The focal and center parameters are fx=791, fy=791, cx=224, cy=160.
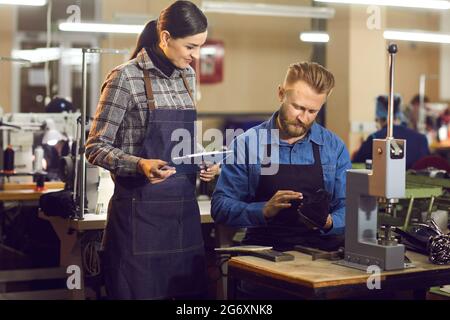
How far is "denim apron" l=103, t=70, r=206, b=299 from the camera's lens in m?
3.08

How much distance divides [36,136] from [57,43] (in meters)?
5.44

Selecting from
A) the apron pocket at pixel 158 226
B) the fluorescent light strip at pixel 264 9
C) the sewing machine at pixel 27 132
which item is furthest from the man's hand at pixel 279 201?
the fluorescent light strip at pixel 264 9

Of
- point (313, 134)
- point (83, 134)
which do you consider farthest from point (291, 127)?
point (83, 134)

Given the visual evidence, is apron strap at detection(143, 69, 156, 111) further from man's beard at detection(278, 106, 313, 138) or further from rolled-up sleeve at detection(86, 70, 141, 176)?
man's beard at detection(278, 106, 313, 138)

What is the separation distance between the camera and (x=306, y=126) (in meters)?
3.12

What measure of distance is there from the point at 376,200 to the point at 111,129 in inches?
41.3

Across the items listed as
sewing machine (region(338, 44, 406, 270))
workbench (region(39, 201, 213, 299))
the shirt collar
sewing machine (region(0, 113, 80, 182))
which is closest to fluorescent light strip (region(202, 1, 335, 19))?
sewing machine (region(0, 113, 80, 182))

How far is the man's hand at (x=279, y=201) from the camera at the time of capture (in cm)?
285

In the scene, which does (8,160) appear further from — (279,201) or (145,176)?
(279,201)

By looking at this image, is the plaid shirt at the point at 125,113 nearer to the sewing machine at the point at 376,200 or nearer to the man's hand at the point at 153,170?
the man's hand at the point at 153,170

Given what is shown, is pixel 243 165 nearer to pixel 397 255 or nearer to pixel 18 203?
pixel 397 255

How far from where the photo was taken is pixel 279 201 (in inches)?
114
